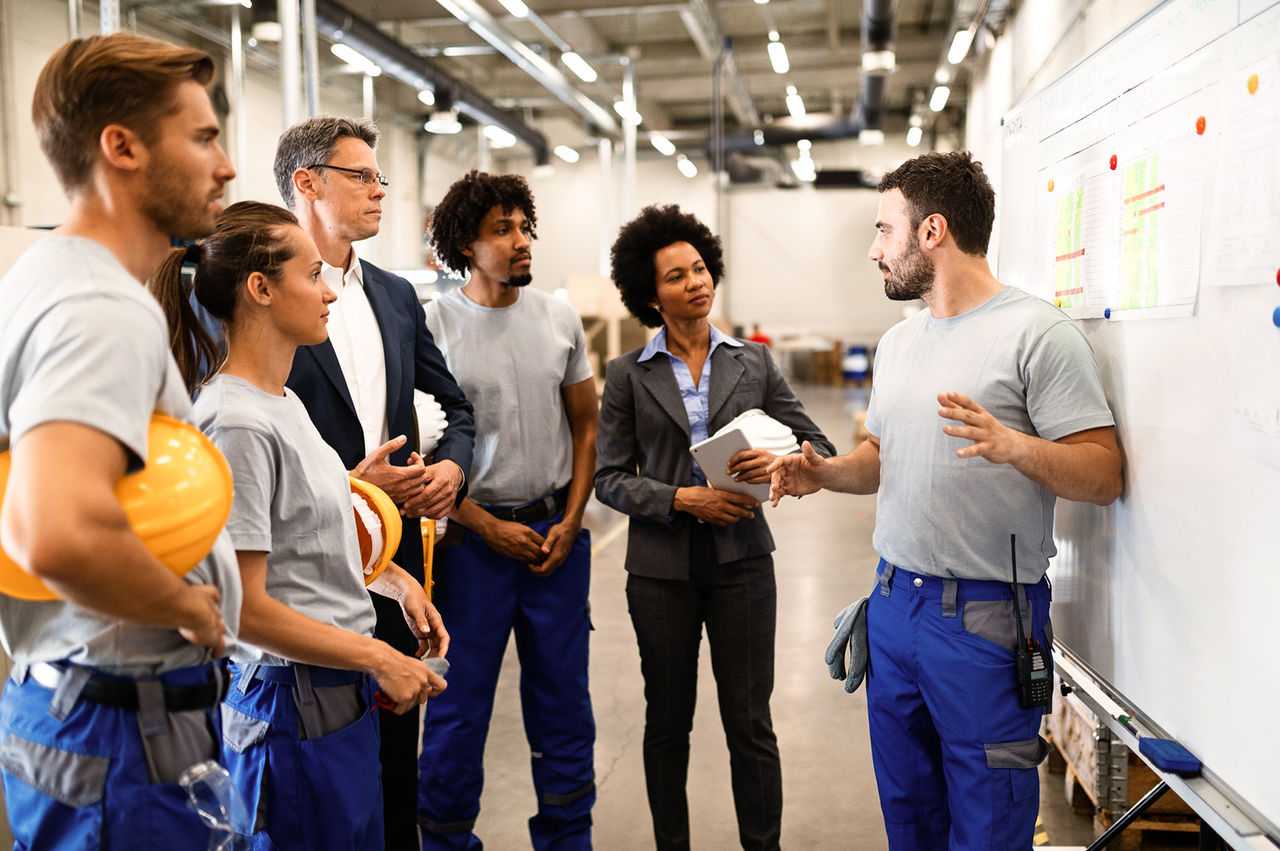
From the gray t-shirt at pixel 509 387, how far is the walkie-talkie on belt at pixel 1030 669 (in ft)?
4.29

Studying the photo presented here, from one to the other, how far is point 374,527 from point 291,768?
408 millimetres

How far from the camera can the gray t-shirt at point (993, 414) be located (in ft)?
5.43

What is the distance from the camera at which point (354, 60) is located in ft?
31.8

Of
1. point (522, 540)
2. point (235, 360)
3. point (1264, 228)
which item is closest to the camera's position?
point (1264, 228)

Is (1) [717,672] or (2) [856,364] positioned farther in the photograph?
(2) [856,364]

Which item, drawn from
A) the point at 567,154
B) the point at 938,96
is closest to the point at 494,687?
the point at 938,96

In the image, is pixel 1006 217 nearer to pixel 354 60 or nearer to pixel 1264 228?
pixel 1264 228

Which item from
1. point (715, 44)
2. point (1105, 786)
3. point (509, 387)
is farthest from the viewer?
point (715, 44)

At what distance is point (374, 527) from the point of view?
1628mm

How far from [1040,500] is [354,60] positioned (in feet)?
31.6

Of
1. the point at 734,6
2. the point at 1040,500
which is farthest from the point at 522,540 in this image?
the point at 734,6

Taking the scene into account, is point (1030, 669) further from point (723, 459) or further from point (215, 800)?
point (215, 800)

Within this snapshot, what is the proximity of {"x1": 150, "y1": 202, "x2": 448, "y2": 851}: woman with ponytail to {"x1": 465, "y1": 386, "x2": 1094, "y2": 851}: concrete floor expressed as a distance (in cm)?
161

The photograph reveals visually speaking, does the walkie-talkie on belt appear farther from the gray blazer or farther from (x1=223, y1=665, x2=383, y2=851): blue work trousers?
(x1=223, y1=665, x2=383, y2=851): blue work trousers
